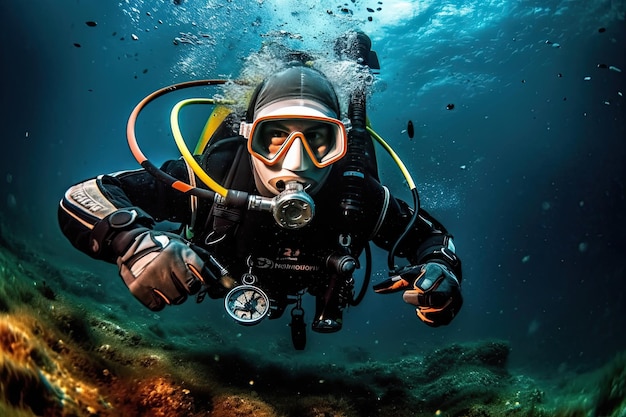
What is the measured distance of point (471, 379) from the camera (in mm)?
7535

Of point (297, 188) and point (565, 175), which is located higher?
point (565, 175)

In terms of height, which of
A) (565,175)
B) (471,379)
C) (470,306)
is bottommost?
(470,306)

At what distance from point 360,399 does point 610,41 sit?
75.2 feet

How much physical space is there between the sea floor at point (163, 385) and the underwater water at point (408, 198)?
27 millimetres

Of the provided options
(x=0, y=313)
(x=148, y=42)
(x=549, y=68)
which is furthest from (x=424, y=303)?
(x=148, y=42)

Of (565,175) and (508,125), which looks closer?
(508,125)

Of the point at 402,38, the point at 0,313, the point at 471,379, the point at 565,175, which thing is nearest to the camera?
the point at 0,313

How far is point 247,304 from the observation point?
292 cm

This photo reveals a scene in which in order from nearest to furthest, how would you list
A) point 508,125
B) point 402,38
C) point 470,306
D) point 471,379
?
point 471,379 → point 402,38 → point 508,125 → point 470,306

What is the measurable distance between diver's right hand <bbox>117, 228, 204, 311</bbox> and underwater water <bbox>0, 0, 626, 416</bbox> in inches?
43.3

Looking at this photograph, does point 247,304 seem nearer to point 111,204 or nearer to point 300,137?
point 111,204

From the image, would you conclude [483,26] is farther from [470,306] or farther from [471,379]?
[470,306]

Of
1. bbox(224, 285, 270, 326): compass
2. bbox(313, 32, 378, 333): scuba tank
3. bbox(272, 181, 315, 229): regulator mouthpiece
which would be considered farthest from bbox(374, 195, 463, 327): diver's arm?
bbox(224, 285, 270, 326): compass

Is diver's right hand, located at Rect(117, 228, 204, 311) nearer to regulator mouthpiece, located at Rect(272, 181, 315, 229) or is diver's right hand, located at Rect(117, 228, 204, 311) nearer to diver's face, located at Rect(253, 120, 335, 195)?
regulator mouthpiece, located at Rect(272, 181, 315, 229)
